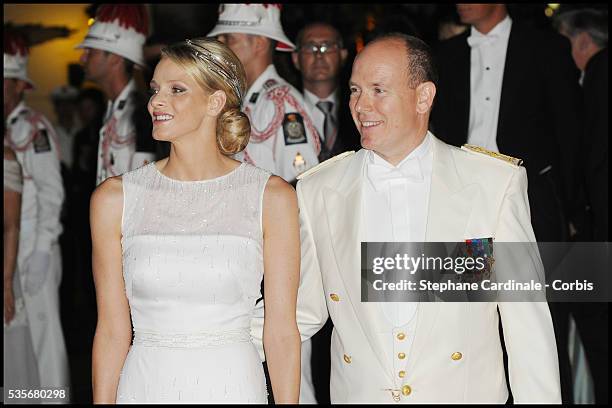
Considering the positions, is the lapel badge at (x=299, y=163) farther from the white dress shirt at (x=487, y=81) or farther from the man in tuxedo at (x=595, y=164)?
the man in tuxedo at (x=595, y=164)

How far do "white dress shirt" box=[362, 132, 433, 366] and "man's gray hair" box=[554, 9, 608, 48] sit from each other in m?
2.91

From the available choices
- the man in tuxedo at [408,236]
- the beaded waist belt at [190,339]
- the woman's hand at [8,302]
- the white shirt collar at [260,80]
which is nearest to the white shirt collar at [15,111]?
the woman's hand at [8,302]

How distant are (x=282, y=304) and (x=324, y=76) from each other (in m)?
3.06

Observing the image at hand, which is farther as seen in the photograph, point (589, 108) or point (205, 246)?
point (589, 108)

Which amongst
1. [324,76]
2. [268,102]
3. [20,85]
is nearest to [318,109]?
[324,76]

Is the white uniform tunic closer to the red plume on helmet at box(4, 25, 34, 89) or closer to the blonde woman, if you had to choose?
the red plume on helmet at box(4, 25, 34, 89)

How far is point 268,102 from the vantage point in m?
4.77

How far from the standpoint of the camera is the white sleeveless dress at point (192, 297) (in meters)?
→ 2.99

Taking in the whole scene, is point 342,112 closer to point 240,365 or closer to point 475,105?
point 475,105

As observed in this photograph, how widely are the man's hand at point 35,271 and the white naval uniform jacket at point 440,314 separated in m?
2.92

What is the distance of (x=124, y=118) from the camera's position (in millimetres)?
5395

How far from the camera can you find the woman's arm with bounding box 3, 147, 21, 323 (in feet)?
16.6

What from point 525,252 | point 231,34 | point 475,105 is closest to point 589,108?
point 475,105

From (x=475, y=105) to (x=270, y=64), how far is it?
103 centimetres
